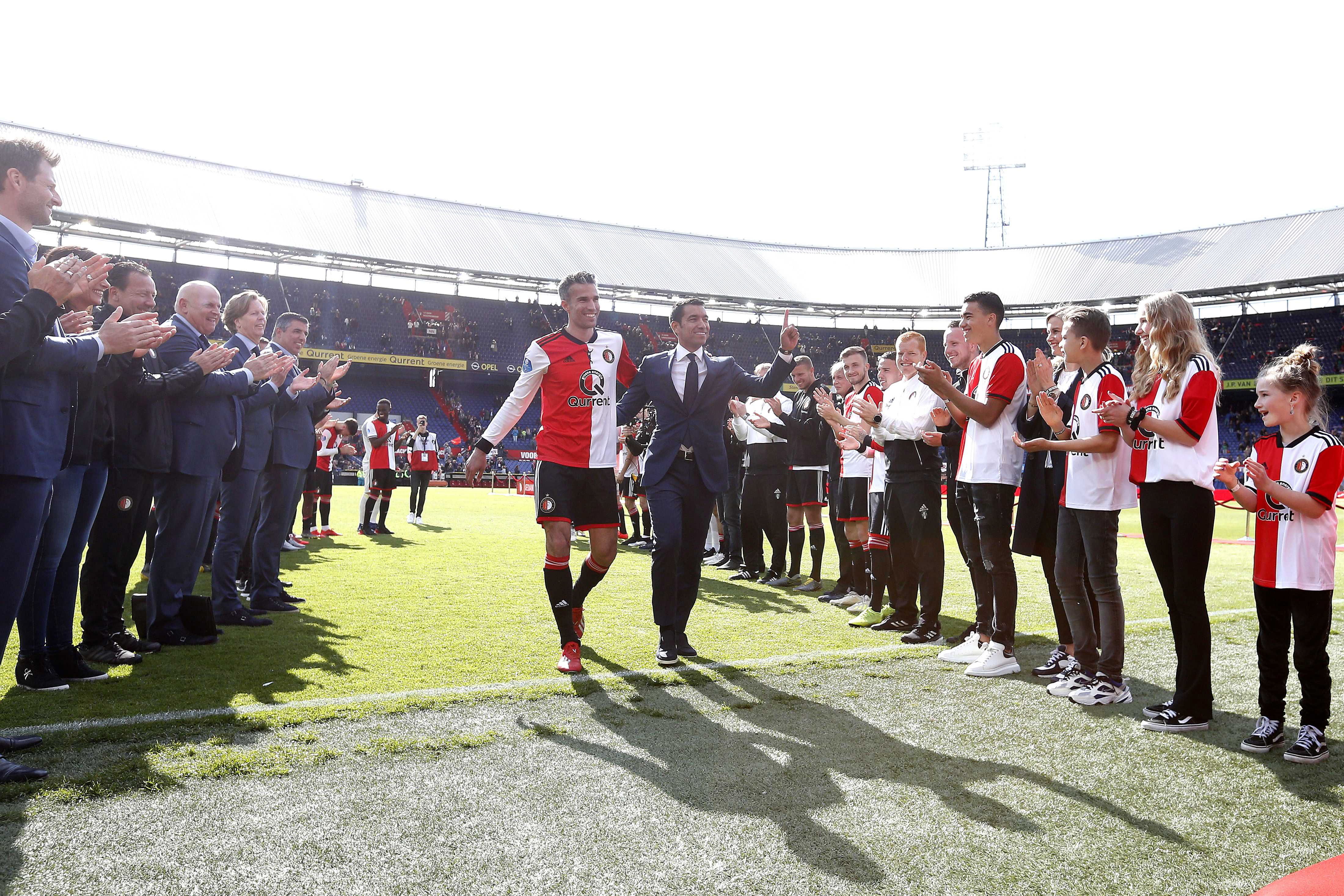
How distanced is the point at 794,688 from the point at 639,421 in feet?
29.6

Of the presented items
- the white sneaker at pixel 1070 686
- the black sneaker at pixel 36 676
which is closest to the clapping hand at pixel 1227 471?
the white sneaker at pixel 1070 686

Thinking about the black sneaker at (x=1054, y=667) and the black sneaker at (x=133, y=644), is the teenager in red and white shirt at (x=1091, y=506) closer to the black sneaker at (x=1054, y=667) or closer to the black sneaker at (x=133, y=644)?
the black sneaker at (x=1054, y=667)

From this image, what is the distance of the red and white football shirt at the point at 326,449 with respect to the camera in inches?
550

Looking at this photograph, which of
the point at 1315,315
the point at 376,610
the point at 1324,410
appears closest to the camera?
the point at 1324,410

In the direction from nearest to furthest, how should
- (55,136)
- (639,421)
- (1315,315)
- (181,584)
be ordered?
1. (181,584)
2. (639,421)
3. (55,136)
4. (1315,315)

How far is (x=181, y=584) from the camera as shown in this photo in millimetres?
5254

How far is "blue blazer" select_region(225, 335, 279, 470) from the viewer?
20.4ft

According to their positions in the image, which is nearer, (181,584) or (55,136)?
(181,584)

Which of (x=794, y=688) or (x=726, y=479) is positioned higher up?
(x=726, y=479)

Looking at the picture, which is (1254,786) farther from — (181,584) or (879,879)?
(181,584)

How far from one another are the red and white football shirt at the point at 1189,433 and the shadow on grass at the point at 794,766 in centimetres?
158

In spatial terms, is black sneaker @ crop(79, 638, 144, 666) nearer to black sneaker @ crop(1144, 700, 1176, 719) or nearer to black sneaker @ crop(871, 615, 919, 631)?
black sneaker @ crop(871, 615, 919, 631)

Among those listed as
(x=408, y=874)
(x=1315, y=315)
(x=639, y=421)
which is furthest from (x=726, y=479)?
(x=1315, y=315)

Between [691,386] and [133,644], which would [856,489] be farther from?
[133,644]
